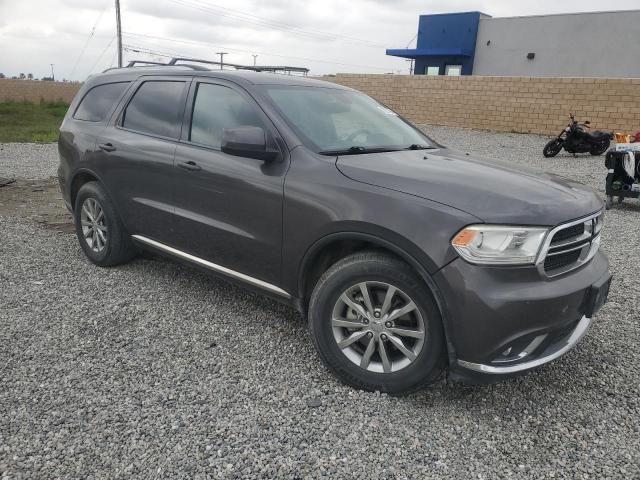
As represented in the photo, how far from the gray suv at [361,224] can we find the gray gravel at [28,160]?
21.2 ft

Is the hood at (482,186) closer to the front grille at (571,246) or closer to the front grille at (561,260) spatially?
the front grille at (571,246)

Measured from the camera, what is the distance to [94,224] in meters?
4.67

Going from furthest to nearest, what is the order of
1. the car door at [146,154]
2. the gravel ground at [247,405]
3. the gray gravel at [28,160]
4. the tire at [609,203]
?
the gray gravel at [28,160], the tire at [609,203], the car door at [146,154], the gravel ground at [247,405]

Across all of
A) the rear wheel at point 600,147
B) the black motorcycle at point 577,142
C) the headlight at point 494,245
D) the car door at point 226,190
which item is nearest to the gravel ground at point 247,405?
the car door at point 226,190

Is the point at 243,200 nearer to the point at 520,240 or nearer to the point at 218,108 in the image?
the point at 218,108

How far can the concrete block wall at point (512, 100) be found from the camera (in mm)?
15969

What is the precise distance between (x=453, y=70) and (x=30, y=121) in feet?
79.3

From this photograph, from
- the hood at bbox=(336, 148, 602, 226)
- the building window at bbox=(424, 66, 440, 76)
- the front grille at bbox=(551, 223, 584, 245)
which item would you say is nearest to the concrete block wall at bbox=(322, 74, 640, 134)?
the building window at bbox=(424, 66, 440, 76)

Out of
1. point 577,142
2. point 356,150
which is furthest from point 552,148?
point 356,150

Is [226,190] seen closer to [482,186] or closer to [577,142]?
[482,186]

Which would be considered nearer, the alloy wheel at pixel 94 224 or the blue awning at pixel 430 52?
the alloy wheel at pixel 94 224

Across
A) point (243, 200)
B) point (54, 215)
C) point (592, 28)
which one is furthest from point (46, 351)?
point (592, 28)

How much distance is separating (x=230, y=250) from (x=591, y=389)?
94.2 inches

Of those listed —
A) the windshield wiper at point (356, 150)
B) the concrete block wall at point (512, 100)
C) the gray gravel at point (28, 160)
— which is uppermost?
the concrete block wall at point (512, 100)
